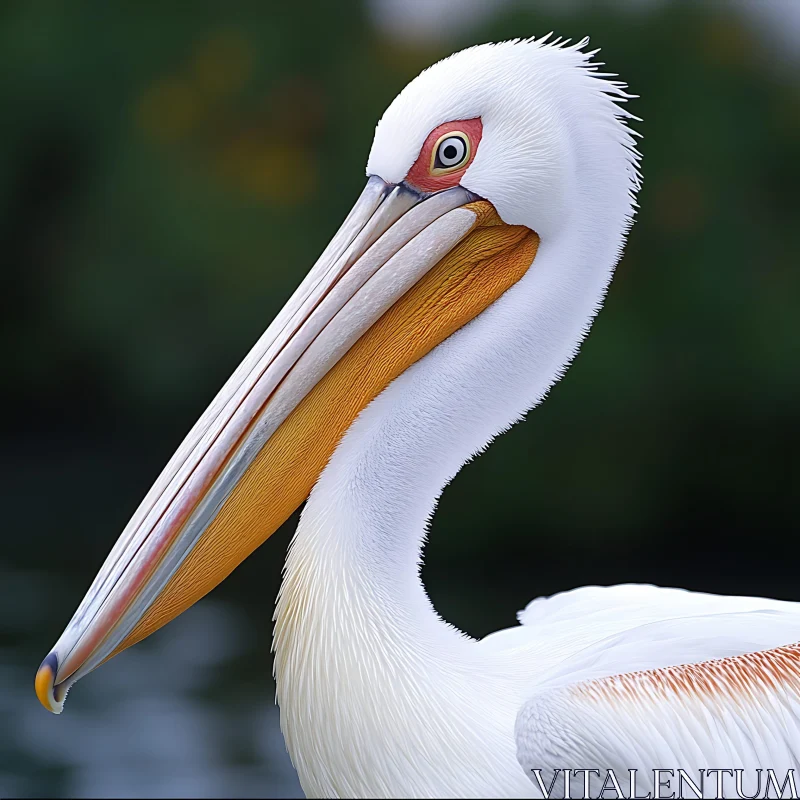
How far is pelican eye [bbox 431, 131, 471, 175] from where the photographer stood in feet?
5.58

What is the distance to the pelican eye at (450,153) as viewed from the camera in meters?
1.70

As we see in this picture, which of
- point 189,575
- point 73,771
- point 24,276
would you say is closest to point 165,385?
point 24,276

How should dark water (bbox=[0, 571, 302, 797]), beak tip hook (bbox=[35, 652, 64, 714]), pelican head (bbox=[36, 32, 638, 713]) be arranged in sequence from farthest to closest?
1. dark water (bbox=[0, 571, 302, 797])
2. pelican head (bbox=[36, 32, 638, 713])
3. beak tip hook (bbox=[35, 652, 64, 714])

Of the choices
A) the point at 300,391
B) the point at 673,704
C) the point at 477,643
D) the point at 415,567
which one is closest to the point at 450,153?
the point at 300,391

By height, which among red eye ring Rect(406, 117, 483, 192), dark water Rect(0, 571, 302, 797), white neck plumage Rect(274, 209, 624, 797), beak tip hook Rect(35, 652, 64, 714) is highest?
red eye ring Rect(406, 117, 483, 192)

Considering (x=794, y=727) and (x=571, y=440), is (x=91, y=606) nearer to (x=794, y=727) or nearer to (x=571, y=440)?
(x=794, y=727)

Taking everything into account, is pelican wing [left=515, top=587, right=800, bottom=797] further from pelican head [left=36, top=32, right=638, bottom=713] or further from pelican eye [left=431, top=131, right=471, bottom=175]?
pelican eye [left=431, top=131, right=471, bottom=175]

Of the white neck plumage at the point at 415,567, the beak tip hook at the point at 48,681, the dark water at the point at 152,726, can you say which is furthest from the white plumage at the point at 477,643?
the dark water at the point at 152,726

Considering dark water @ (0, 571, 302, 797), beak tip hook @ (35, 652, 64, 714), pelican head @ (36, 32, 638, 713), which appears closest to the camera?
beak tip hook @ (35, 652, 64, 714)

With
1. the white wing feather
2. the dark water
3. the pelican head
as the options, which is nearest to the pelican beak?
the pelican head

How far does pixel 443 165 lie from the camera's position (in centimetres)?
172

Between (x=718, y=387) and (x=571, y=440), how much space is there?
29.1 inches

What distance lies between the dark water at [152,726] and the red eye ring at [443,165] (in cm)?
276

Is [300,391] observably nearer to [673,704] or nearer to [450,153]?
[450,153]
